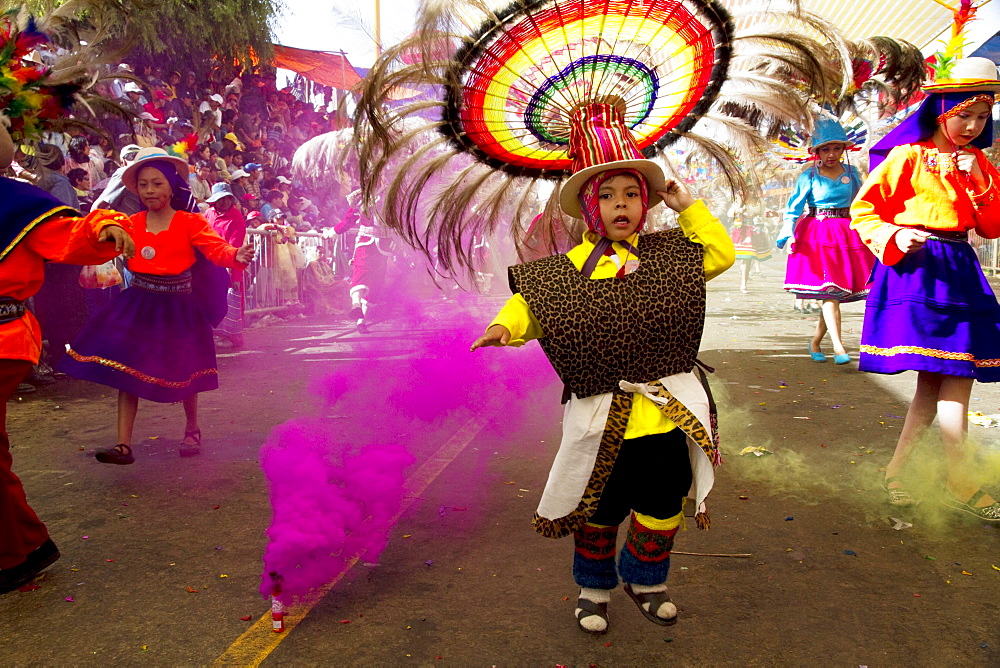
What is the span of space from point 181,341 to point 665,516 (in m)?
3.39

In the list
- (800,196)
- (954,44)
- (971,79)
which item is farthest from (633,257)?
(800,196)

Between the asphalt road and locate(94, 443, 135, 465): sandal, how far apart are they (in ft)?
0.31

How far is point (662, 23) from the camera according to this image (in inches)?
117

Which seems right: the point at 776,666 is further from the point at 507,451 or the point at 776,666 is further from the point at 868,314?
the point at 507,451

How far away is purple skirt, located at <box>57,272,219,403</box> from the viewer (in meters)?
4.78

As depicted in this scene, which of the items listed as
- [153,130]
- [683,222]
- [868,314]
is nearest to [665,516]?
[683,222]

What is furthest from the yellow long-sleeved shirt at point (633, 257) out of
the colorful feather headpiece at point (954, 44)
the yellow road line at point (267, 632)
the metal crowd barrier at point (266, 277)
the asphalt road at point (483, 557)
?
the metal crowd barrier at point (266, 277)

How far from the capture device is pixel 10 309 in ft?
10.5

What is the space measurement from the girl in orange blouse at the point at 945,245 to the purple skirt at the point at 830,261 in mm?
3721

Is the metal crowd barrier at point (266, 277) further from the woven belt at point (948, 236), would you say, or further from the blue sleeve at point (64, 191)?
the woven belt at point (948, 236)

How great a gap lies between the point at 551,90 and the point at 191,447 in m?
3.34

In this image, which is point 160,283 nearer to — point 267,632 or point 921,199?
point 267,632

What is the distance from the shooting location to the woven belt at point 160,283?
4980 millimetres

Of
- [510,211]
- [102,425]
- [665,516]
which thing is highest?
[510,211]
